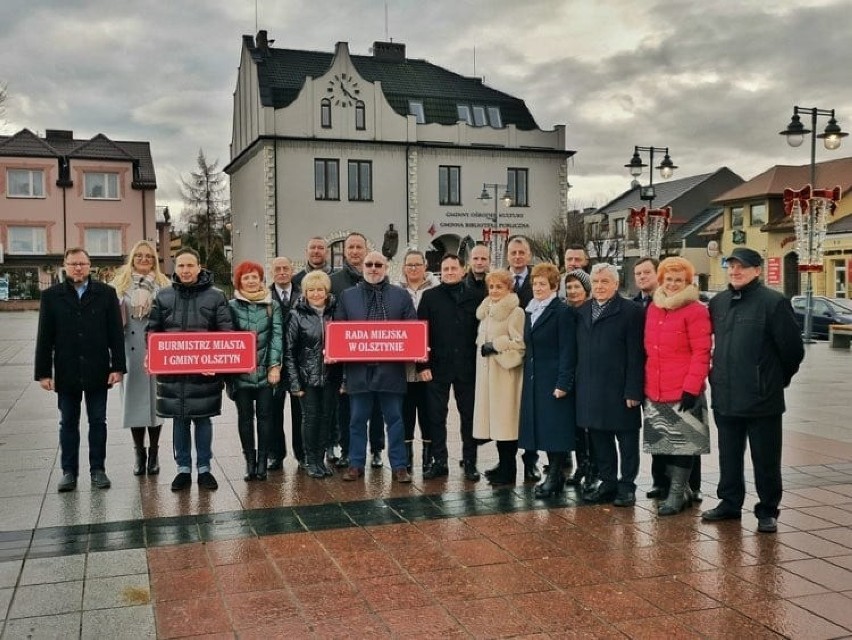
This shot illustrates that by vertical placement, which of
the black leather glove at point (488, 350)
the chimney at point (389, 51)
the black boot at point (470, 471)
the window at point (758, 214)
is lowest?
the black boot at point (470, 471)

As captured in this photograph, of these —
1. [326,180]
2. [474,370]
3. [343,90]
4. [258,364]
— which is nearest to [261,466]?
[258,364]

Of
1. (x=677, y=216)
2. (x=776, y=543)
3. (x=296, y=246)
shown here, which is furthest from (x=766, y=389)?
(x=677, y=216)

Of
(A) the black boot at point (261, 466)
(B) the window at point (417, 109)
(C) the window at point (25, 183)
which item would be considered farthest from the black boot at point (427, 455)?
(C) the window at point (25, 183)

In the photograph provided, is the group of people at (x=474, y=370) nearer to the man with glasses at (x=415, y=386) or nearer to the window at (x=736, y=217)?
the man with glasses at (x=415, y=386)

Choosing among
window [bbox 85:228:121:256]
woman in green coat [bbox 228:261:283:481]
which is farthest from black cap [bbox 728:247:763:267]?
window [bbox 85:228:121:256]

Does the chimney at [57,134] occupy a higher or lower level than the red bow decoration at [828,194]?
higher

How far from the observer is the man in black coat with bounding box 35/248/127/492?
757 centimetres

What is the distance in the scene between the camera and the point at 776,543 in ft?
19.5

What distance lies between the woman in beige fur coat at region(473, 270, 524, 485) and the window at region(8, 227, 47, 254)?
187ft

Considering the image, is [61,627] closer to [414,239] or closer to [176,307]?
[176,307]

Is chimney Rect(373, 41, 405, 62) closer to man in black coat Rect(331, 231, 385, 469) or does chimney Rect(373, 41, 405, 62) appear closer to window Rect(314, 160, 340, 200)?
window Rect(314, 160, 340, 200)

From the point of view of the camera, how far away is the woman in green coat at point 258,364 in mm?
7891

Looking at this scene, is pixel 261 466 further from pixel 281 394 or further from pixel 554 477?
pixel 554 477

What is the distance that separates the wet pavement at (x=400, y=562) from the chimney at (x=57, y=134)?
2348 inches
